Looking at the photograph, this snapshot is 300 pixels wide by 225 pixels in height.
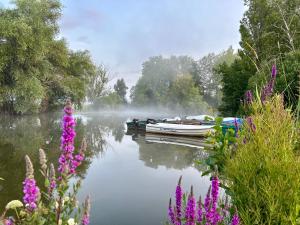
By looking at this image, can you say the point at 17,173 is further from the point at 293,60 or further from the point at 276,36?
the point at 276,36

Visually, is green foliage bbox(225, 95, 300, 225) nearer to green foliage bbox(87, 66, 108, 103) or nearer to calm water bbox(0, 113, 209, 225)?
calm water bbox(0, 113, 209, 225)

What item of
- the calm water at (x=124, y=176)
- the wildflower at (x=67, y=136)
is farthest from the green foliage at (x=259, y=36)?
the wildflower at (x=67, y=136)

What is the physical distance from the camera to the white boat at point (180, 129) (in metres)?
16.8

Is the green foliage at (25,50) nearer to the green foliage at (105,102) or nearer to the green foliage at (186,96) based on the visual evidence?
the green foliage at (186,96)

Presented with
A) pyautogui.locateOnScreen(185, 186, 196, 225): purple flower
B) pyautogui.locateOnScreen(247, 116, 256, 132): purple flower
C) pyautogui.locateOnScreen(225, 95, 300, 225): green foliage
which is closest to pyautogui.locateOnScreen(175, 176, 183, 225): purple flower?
pyautogui.locateOnScreen(185, 186, 196, 225): purple flower

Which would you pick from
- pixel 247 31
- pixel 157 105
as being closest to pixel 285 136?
pixel 247 31

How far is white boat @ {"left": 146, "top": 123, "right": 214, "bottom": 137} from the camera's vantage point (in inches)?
660

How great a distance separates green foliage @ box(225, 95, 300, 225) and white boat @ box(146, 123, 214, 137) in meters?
13.5

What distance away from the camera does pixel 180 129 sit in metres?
17.6

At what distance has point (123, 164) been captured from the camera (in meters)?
9.82

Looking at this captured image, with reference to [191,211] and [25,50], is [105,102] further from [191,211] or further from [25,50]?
[191,211]

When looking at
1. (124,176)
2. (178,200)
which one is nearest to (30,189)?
(178,200)

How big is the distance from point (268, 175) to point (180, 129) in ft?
49.7

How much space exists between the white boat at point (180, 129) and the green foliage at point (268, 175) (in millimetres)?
13500
